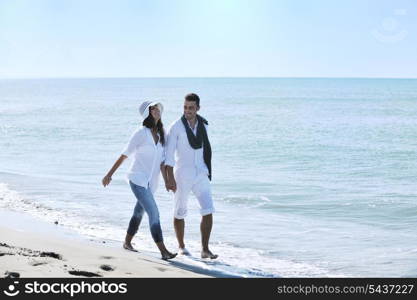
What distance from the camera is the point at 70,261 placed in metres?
6.80

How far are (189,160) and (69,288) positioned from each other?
276 centimetres

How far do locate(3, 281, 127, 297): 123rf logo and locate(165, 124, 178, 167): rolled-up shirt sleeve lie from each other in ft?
7.62

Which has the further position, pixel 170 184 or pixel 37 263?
pixel 170 184

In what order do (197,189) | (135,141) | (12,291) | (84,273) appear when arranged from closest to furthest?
1. (12,291)
2. (84,273)
3. (135,141)
4. (197,189)

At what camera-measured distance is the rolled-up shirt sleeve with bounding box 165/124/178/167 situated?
25.7ft

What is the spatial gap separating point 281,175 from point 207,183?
34.5ft

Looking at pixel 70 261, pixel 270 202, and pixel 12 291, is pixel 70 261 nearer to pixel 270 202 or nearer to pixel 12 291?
pixel 12 291

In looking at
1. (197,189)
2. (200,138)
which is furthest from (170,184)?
(200,138)

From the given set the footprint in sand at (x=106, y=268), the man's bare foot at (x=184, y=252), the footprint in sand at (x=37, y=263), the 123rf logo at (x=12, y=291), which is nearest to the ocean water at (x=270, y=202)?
the man's bare foot at (x=184, y=252)

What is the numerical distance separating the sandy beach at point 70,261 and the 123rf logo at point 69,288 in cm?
45

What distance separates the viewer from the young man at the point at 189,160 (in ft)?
25.7

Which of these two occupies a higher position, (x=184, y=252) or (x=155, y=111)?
(x=155, y=111)

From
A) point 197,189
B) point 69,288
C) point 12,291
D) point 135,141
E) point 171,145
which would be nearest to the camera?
point 12,291

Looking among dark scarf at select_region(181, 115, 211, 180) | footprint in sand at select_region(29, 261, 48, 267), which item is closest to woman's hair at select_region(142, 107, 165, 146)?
dark scarf at select_region(181, 115, 211, 180)
